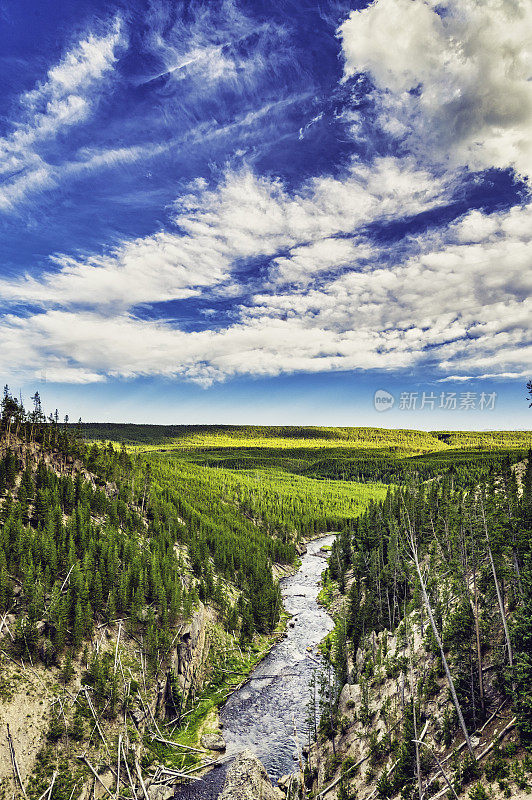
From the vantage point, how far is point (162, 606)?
238 ft

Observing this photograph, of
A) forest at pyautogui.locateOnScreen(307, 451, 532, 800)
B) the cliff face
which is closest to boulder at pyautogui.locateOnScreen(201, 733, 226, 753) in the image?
the cliff face

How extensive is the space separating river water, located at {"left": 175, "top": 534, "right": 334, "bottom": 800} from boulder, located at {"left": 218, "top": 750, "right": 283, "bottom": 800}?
7726 mm

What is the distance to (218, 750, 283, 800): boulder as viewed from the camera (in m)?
40.3

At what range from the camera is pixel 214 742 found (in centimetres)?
5575

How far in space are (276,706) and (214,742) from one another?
42.1 ft

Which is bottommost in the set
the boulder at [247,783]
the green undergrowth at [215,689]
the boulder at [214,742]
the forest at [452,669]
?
the green undergrowth at [215,689]

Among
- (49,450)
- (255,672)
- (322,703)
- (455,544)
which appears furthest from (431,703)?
(49,450)

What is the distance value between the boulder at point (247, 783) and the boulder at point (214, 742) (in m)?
13.5

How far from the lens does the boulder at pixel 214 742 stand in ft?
181

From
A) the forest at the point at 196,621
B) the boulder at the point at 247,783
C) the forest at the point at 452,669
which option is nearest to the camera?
the forest at the point at 452,669

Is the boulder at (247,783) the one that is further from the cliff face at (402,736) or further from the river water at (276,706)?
the river water at (276,706)

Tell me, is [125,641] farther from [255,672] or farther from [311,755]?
[311,755]

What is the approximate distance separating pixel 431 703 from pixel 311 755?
20.3 metres

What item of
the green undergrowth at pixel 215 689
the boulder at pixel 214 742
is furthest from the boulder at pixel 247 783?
the green undergrowth at pixel 215 689
